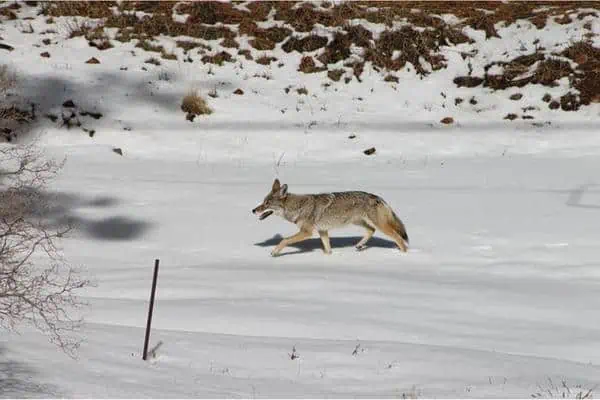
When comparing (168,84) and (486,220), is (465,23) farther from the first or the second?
(486,220)

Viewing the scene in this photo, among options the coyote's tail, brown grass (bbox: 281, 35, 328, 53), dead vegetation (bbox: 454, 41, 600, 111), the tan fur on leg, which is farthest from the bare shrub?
dead vegetation (bbox: 454, 41, 600, 111)

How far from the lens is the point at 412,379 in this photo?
833 centimetres

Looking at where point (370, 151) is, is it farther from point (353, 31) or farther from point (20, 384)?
point (20, 384)

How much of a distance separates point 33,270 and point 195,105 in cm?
1171

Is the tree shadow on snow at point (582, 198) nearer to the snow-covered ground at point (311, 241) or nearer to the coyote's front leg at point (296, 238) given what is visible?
the snow-covered ground at point (311, 241)

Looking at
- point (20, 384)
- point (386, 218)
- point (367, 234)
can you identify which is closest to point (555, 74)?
point (367, 234)

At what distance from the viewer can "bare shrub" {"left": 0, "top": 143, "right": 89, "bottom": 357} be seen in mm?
7422

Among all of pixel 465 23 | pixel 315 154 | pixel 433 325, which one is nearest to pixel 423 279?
pixel 433 325

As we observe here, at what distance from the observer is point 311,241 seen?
15.7m

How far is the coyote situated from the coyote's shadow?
1.96 ft

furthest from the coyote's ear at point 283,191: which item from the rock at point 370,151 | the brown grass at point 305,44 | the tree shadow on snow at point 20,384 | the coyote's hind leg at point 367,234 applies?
the brown grass at point 305,44

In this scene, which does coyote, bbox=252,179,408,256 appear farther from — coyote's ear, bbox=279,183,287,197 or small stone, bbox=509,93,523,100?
small stone, bbox=509,93,523,100

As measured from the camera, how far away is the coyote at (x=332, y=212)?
45.9ft

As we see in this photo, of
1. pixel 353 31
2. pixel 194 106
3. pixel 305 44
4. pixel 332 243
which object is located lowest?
pixel 194 106
